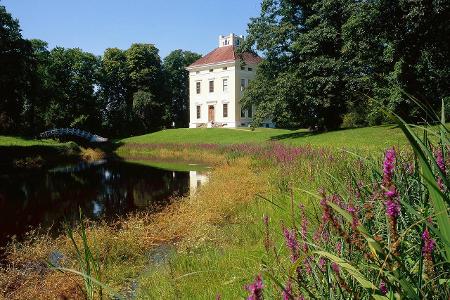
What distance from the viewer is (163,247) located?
8211mm

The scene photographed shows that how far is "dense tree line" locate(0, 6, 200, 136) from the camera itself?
46.6 metres

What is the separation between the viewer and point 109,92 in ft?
184

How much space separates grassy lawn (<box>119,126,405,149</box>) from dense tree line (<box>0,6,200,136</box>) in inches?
448

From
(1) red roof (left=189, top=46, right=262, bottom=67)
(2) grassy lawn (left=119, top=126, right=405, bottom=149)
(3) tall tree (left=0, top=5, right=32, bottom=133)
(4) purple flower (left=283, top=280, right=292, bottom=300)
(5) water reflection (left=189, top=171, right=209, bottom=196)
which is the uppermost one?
(1) red roof (left=189, top=46, right=262, bottom=67)

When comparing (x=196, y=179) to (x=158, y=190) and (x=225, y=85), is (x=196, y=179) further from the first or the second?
(x=225, y=85)

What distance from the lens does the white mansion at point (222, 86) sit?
154 feet

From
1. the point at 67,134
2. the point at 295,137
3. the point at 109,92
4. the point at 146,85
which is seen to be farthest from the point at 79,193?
the point at 109,92

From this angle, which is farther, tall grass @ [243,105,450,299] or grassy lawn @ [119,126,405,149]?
grassy lawn @ [119,126,405,149]

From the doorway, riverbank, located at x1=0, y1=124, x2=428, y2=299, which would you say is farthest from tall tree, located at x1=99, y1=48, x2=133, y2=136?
riverbank, located at x1=0, y1=124, x2=428, y2=299

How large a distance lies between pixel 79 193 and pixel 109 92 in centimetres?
4195

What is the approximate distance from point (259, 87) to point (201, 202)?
2330 cm

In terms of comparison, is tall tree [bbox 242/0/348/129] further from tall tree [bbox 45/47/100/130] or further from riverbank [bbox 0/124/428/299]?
tall tree [bbox 45/47/100/130]

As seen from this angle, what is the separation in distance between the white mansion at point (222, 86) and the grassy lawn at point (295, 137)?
6673mm

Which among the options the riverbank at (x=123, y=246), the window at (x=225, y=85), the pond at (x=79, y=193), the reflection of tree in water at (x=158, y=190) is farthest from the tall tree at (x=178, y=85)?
the riverbank at (x=123, y=246)
